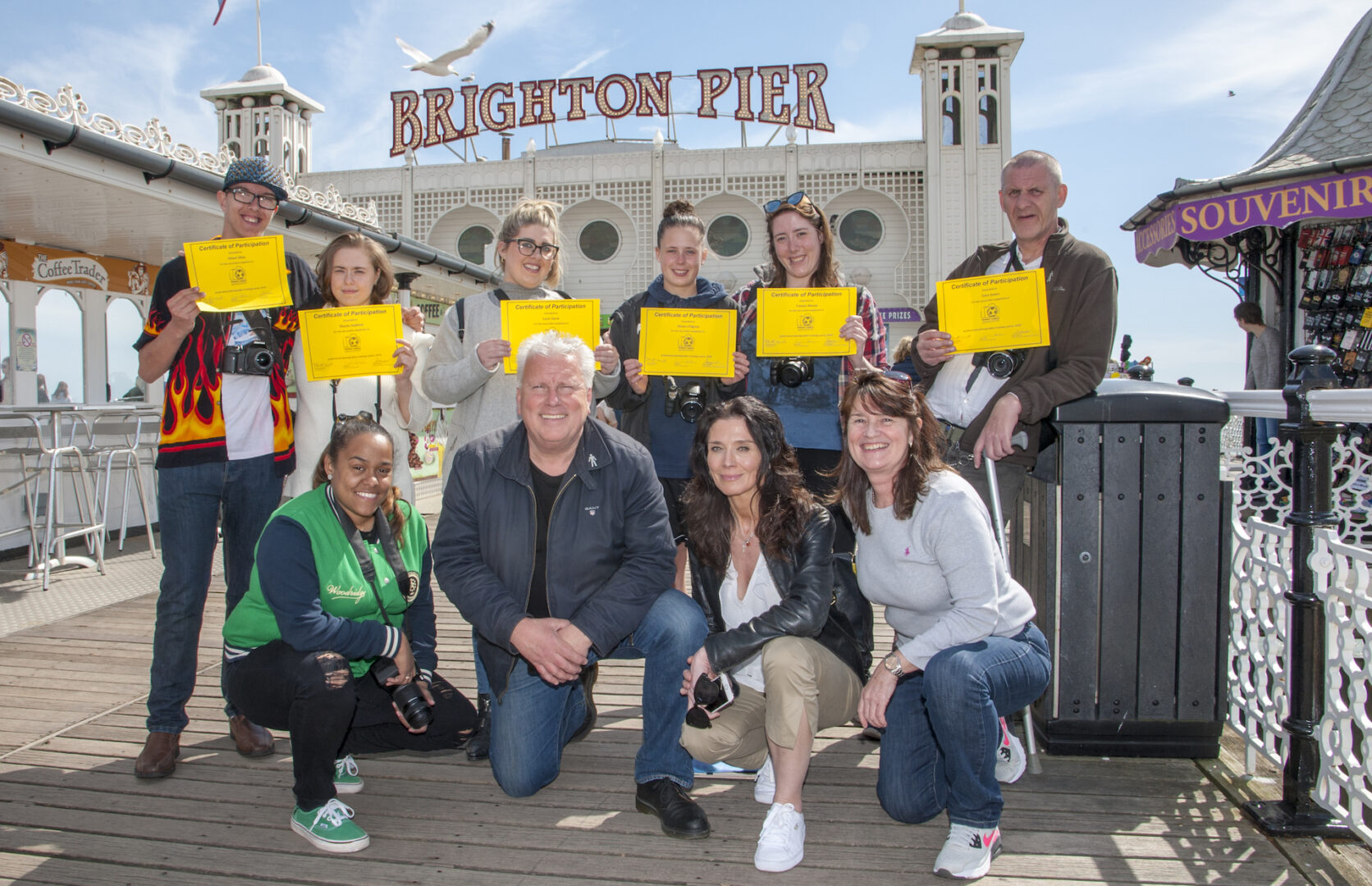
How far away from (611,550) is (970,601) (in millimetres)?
1133

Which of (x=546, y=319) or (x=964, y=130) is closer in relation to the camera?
(x=546, y=319)

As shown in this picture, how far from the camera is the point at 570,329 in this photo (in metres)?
3.31

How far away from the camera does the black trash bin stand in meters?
2.91

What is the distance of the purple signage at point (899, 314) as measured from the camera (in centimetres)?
1989

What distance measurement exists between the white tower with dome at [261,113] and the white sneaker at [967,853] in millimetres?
23572

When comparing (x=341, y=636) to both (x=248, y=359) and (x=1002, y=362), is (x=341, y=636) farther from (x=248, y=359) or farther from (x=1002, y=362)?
(x=1002, y=362)

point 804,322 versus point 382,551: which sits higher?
point 804,322

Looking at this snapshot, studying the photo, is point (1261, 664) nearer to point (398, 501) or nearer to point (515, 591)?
point (515, 591)

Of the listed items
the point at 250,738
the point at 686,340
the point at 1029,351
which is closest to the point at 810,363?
the point at 686,340

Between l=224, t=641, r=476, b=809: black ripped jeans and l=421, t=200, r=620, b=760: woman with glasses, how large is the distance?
0.96ft

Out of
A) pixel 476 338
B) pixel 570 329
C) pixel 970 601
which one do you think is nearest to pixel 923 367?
pixel 970 601

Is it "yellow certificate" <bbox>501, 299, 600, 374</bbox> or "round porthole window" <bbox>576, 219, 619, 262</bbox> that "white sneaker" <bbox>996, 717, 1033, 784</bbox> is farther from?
"round porthole window" <bbox>576, 219, 619, 262</bbox>

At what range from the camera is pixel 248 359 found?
3020mm

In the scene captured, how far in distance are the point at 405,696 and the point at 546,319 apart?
146 centimetres
